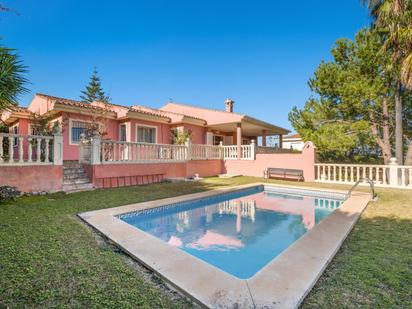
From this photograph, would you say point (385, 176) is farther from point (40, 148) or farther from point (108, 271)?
point (40, 148)

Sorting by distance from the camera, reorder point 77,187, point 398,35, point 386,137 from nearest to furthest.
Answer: point 77,187, point 398,35, point 386,137

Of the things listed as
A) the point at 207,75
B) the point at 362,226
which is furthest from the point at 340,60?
the point at 362,226

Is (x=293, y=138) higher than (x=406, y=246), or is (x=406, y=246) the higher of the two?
(x=293, y=138)

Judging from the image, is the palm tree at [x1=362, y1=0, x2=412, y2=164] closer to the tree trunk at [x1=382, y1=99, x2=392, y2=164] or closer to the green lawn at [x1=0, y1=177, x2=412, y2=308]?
the tree trunk at [x1=382, y1=99, x2=392, y2=164]

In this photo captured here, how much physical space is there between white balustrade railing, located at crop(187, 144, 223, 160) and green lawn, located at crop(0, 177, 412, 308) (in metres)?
11.5

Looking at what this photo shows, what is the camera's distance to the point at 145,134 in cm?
1812

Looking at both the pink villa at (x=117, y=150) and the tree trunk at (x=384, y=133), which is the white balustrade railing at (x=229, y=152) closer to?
the pink villa at (x=117, y=150)

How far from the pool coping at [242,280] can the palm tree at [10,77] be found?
434 cm

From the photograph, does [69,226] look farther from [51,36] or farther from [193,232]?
[51,36]

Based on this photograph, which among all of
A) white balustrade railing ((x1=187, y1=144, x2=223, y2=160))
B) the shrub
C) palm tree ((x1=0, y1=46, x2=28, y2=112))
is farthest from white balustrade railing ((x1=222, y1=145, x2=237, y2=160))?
palm tree ((x1=0, y1=46, x2=28, y2=112))

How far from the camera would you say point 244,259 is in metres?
4.66

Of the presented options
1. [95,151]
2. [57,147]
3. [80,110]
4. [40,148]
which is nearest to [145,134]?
[80,110]

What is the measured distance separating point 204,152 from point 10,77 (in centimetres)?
1313

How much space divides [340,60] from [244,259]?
17870 millimetres
